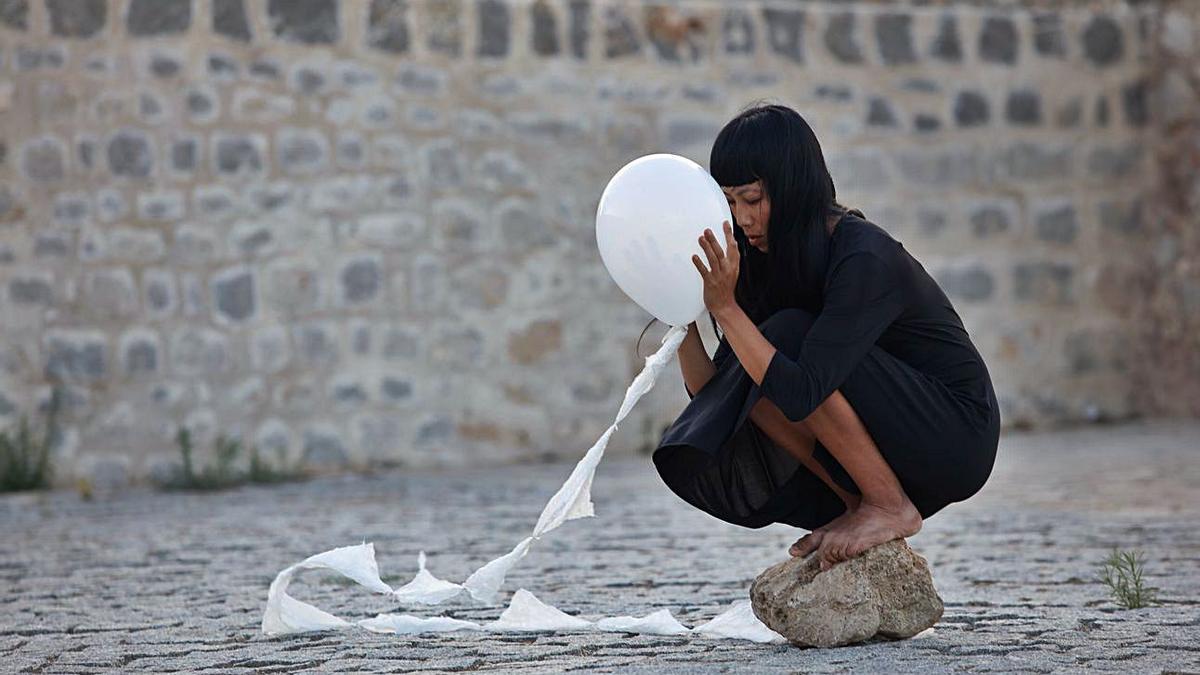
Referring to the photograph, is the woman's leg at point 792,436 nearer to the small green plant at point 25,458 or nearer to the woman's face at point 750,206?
the woman's face at point 750,206

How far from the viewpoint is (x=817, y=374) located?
3.06 m

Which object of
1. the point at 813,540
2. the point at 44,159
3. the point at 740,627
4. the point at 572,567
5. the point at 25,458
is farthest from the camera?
the point at 44,159

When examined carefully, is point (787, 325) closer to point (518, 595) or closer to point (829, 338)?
point (829, 338)

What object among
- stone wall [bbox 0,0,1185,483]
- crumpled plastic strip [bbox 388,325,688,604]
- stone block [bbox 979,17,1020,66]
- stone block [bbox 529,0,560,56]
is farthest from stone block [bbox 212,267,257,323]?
crumpled plastic strip [bbox 388,325,688,604]

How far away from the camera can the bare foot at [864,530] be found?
3174mm

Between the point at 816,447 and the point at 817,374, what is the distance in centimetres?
27

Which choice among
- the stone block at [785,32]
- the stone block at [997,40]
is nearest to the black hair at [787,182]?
the stone block at [785,32]

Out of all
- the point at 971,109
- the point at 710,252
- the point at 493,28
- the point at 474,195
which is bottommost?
the point at 710,252

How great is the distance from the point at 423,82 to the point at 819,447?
4.62 m

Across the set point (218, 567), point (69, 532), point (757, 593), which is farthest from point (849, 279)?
point (69, 532)

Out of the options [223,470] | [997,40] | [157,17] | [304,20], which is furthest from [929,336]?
[997,40]

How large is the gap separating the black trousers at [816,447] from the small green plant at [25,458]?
4.44 meters

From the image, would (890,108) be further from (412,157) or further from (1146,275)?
(412,157)

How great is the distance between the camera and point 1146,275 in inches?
334
